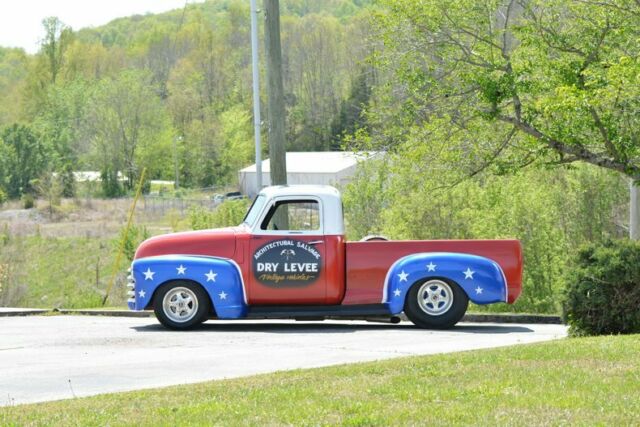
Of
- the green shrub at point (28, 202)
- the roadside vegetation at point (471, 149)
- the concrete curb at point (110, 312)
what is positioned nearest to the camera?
the roadside vegetation at point (471, 149)

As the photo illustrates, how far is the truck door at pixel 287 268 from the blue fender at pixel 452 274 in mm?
1061

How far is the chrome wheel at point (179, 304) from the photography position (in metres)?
16.4

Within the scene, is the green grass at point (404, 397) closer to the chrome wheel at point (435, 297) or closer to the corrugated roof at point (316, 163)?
the chrome wheel at point (435, 297)

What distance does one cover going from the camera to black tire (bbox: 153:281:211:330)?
53.6ft

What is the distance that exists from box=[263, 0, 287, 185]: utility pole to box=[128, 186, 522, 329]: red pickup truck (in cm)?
300

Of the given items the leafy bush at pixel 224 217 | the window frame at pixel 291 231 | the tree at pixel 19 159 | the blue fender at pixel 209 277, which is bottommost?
the blue fender at pixel 209 277

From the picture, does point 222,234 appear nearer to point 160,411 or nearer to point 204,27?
point 160,411

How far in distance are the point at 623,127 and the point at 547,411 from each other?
37.7 ft

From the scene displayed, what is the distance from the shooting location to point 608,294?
45.4ft

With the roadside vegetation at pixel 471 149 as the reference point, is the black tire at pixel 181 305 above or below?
below

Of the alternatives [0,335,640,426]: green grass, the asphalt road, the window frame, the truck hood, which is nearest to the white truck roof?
the window frame

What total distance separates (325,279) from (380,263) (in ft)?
2.70

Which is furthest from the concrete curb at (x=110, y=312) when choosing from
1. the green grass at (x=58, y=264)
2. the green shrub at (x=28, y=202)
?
the green shrub at (x=28, y=202)

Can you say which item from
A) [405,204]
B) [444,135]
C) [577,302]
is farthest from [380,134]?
[405,204]
